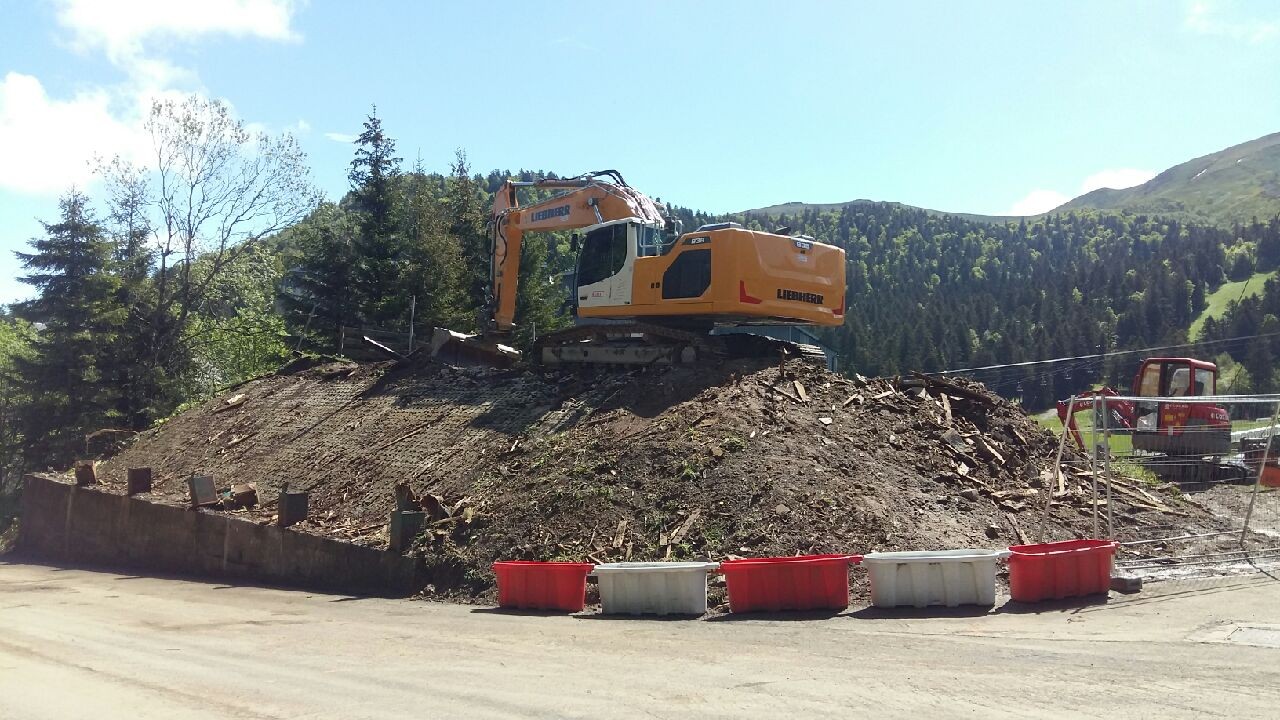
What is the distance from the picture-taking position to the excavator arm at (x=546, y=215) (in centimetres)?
1844

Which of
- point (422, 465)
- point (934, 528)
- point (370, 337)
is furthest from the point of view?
point (370, 337)

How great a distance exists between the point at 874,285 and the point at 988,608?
436ft

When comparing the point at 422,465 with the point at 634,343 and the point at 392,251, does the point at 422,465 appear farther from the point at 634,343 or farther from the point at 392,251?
the point at 392,251

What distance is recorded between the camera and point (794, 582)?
1059 centimetres

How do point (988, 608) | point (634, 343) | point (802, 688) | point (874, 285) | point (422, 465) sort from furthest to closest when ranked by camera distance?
point (874, 285) < point (634, 343) < point (422, 465) < point (988, 608) < point (802, 688)

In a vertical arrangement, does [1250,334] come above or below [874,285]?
below

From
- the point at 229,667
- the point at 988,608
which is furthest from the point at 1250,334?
the point at 229,667

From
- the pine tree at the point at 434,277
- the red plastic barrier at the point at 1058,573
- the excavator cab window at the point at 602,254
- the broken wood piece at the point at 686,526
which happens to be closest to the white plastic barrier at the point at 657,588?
the broken wood piece at the point at 686,526

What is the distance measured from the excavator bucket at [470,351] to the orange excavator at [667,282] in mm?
2158

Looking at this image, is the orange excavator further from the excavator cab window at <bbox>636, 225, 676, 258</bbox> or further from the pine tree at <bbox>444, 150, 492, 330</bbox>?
the pine tree at <bbox>444, 150, 492, 330</bbox>

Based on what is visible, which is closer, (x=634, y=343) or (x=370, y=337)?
(x=634, y=343)

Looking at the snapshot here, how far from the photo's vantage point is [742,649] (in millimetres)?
8844

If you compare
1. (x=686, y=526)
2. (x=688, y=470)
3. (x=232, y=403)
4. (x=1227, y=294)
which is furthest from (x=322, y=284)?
(x=1227, y=294)

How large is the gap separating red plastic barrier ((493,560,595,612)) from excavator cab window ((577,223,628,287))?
7323 mm
